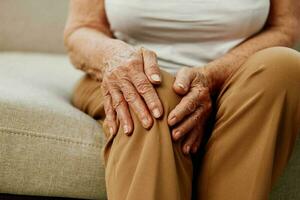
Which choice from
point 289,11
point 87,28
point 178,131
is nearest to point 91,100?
point 87,28

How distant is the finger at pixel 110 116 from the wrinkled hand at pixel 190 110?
0.35 ft

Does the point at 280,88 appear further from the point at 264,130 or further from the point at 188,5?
the point at 188,5

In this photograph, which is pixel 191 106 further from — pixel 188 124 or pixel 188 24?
pixel 188 24

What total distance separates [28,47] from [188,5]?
72cm

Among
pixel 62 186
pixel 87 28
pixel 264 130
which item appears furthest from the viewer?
pixel 87 28

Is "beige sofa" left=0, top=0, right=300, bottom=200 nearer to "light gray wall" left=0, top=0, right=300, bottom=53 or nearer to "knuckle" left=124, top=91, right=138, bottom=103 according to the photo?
"knuckle" left=124, top=91, right=138, bottom=103

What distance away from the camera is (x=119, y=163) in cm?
80

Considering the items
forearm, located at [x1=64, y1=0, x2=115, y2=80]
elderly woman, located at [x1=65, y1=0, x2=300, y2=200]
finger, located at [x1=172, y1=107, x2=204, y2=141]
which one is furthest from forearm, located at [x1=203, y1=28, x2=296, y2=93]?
forearm, located at [x1=64, y1=0, x2=115, y2=80]

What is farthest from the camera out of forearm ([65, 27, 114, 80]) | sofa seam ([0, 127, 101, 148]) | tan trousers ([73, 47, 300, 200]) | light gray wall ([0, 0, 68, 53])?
light gray wall ([0, 0, 68, 53])

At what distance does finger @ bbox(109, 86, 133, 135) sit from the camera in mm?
812

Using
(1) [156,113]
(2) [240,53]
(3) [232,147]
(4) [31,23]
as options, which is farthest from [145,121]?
(4) [31,23]

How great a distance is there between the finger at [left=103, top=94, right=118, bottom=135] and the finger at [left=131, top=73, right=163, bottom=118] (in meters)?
0.07

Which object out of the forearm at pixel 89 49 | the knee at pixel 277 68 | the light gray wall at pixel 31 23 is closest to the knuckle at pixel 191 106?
the knee at pixel 277 68

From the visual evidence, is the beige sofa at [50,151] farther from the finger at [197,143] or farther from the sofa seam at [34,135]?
the finger at [197,143]
